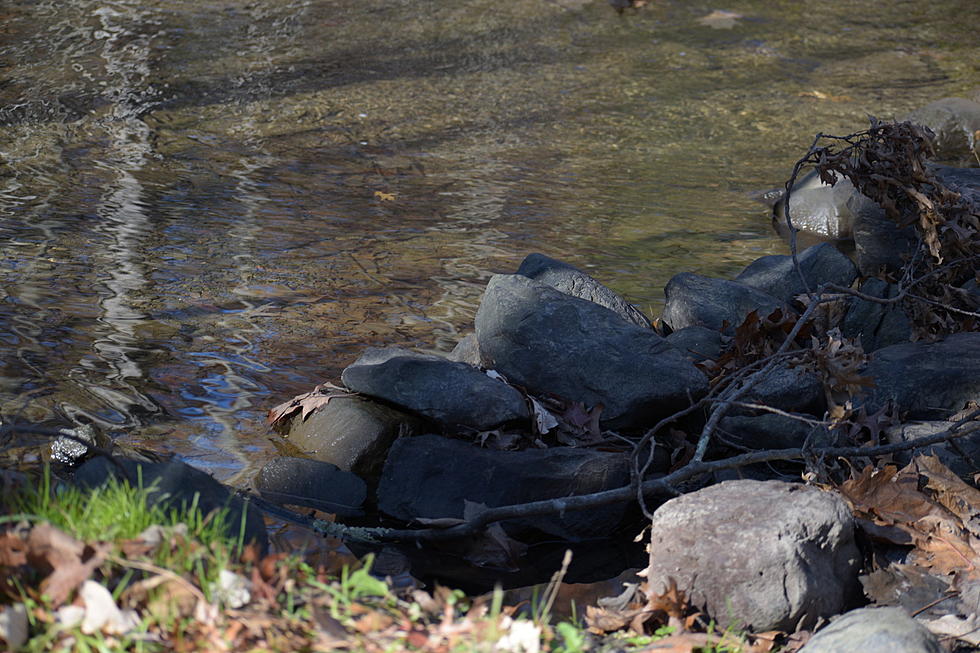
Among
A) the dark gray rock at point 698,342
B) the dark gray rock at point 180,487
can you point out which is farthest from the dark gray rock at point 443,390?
the dark gray rock at point 180,487

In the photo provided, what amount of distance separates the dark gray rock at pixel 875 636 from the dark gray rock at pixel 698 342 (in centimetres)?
226

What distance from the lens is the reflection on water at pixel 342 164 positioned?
18.7 feet

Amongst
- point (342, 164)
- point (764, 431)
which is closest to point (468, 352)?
point (764, 431)

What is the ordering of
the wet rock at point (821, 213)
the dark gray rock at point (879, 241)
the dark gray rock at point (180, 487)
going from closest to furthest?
1. the dark gray rock at point (180, 487)
2. the dark gray rock at point (879, 241)
3. the wet rock at point (821, 213)

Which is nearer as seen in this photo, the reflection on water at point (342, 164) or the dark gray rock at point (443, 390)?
the dark gray rock at point (443, 390)

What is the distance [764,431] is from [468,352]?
1.67 m

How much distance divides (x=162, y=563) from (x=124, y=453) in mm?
2101

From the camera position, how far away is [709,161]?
10000 millimetres

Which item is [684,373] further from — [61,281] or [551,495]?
[61,281]

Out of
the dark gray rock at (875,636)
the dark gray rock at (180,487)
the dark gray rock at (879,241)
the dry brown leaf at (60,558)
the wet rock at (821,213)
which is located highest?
the dry brown leaf at (60,558)

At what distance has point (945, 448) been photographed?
448 centimetres

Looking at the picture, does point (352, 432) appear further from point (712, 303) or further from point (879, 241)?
point (879, 241)

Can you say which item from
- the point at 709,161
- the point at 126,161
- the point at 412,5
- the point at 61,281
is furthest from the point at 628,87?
the point at 61,281

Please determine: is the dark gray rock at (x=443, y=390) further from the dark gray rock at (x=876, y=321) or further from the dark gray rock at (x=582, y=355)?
the dark gray rock at (x=876, y=321)
